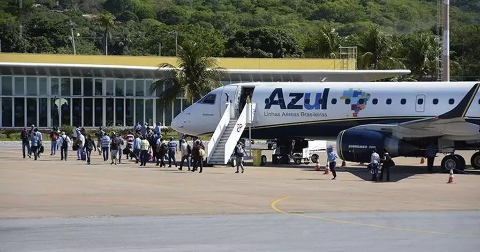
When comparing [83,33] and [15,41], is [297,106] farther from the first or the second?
[83,33]

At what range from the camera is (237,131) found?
38562 millimetres

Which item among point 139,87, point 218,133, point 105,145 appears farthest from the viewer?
point 139,87

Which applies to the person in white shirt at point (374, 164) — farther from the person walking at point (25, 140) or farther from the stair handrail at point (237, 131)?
the person walking at point (25, 140)

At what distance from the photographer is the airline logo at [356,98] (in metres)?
37.5

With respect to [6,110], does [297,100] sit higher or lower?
higher

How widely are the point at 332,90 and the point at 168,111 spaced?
28.9m

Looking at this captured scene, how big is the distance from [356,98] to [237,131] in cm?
504

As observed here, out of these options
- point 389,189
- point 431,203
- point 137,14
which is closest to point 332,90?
point 389,189

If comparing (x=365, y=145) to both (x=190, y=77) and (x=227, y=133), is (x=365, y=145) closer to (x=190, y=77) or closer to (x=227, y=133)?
(x=227, y=133)

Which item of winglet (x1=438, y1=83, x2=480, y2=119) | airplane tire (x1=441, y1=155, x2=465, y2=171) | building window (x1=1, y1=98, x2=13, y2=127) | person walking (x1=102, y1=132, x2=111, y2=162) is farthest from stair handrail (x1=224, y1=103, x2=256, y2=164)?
building window (x1=1, y1=98, x2=13, y2=127)

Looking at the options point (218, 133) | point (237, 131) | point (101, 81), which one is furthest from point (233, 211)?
point (101, 81)

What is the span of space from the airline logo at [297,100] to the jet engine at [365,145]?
10.3 ft

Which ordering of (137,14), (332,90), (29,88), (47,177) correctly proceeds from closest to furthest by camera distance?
(47,177), (332,90), (29,88), (137,14)

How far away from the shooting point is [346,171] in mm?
36219
